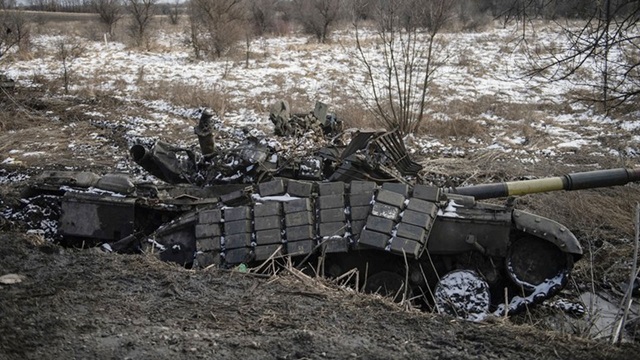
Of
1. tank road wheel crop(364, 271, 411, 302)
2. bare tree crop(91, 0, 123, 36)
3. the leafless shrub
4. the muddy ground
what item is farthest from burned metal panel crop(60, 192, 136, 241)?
bare tree crop(91, 0, 123, 36)

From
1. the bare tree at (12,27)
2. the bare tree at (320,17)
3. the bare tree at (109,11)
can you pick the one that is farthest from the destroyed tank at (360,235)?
the bare tree at (109,11)

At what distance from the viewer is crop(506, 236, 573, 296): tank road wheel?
533 cm

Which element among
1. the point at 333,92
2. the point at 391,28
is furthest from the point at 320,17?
the point at 391,28

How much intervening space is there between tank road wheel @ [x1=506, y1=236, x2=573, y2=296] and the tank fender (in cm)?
14

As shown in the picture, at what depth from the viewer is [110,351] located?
9.53 feet

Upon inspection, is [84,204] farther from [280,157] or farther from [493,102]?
[493,102]

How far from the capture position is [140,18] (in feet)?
97.7

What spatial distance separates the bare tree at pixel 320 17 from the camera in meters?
29.2

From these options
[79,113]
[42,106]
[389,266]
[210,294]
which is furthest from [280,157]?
[42,106]

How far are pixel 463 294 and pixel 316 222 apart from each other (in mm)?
1491

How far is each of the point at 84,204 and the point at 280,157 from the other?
7.27 feet

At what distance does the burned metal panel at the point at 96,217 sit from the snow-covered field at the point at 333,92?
467 centimetres

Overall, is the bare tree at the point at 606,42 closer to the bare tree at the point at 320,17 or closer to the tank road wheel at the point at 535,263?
the tank road wheel at the point at 535,263

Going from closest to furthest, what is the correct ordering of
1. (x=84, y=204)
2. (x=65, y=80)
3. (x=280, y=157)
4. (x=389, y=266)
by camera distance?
(x=389, y=266) → (x=84, y=204) → (x=280, y=157) → (x=65, y=80)
